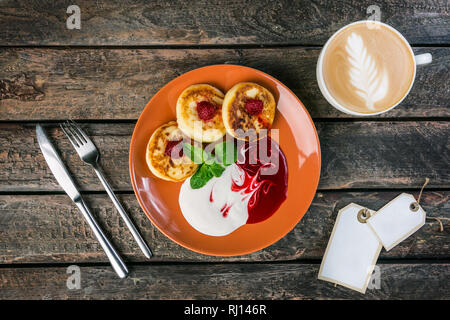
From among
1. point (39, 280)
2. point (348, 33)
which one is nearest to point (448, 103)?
point (348, 33)

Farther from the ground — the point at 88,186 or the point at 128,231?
the point at 88,186

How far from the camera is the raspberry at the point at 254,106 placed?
37.6 inches

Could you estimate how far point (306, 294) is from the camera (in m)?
1.11

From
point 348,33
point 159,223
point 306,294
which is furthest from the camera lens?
point 306,294

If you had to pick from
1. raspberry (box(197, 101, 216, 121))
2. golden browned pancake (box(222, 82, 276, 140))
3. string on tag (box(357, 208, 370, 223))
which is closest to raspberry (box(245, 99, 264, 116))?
golden browned pancake (box(222, 82, 276, 140))

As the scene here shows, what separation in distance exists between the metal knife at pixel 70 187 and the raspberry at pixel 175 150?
356mm

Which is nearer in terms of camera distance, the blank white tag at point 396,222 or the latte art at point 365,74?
the latte art at point 365,74

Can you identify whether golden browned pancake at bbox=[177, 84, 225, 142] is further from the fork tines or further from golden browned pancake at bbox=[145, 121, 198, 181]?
the fork tines

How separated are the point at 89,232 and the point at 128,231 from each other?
0.46ft

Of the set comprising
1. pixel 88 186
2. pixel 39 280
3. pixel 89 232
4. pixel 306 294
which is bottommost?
pixel 306 294

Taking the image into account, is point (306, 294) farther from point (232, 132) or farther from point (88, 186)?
point (88, 186)

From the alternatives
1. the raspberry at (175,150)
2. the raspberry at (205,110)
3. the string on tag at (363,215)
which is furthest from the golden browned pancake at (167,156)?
the string on tag at (363,215)

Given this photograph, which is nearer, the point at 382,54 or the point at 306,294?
the point at 382,54

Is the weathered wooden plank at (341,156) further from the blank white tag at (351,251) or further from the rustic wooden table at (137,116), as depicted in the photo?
the blank white tag at (351,251)
